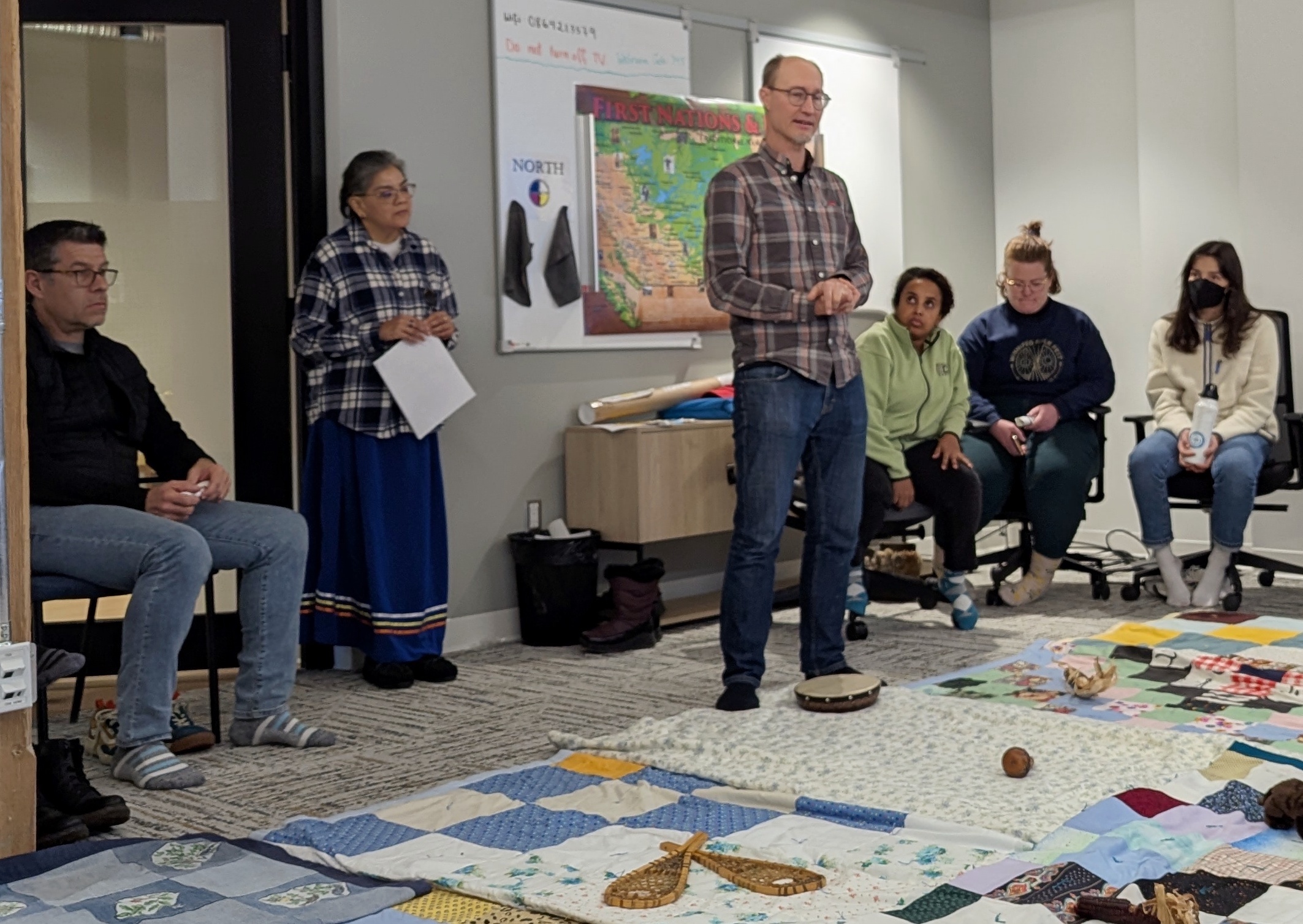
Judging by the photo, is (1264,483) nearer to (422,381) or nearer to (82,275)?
(422,381)

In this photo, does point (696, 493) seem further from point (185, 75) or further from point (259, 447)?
point (185, 75)

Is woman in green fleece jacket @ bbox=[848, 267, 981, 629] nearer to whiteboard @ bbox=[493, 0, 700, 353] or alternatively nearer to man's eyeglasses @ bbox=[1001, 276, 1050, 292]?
man's eyeglasses @ bbox=[1001, 276, 1050, 292]

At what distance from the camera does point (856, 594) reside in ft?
14.9

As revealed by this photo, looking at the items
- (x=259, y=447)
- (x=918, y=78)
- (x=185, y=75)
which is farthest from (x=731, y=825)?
(x=918, y=78)

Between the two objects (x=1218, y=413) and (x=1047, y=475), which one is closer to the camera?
(x=1218, y=413)

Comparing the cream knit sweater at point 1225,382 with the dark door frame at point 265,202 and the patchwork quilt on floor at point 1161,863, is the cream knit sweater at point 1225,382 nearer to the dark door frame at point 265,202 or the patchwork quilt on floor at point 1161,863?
the patchwork quilt on floor at point 1161,863

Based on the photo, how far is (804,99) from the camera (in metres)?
3.39

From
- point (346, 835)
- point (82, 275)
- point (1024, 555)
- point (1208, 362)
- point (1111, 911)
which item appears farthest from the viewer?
point (1024, 555)

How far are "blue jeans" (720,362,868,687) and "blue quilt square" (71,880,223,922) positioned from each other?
1522mm

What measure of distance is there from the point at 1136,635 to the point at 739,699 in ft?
4.22

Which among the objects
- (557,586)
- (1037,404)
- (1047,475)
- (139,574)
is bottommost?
(557,586)

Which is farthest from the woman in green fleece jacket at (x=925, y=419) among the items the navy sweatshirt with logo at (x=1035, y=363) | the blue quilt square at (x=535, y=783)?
the blue quilt square at (x=535, y=783)

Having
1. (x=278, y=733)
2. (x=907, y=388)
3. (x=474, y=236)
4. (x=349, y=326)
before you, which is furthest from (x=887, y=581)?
(x=278, y=733)

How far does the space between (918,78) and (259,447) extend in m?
3.40
